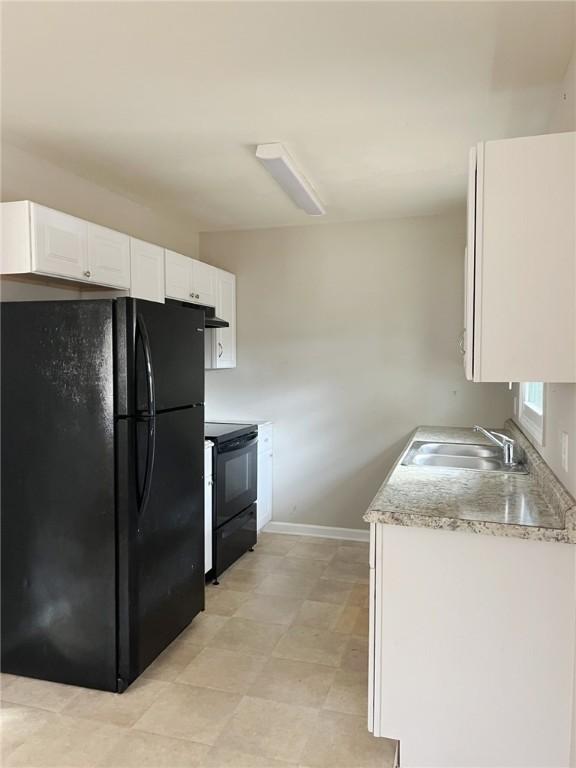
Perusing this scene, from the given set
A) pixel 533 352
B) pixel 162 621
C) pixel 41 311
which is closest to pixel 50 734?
pixel 162 621

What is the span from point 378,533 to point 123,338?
4.38 feet

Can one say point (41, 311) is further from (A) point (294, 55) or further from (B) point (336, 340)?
(B) point (336, 340)

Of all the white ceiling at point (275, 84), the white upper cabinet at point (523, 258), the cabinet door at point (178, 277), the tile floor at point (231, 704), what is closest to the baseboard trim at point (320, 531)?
the tile floor at point (231, 704)

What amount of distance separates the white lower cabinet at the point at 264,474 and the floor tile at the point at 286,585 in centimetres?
73

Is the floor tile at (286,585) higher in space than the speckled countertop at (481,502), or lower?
lower

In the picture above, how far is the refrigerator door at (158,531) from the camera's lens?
94.7 inches

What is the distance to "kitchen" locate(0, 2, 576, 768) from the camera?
177 centimetres

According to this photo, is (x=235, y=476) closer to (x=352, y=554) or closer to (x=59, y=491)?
(x=352, y=554)

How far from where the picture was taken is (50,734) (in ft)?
7.02

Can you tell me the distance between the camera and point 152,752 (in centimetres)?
205

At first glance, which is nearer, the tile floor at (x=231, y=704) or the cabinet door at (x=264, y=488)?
the tile floor at (x=231, y=704)

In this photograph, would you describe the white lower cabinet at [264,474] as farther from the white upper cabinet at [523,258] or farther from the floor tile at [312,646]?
the white upper cabinet at [523,258]

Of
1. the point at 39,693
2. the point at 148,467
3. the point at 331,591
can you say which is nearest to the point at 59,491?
the point at 148,467

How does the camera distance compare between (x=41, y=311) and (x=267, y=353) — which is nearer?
(x=41, y=311)
